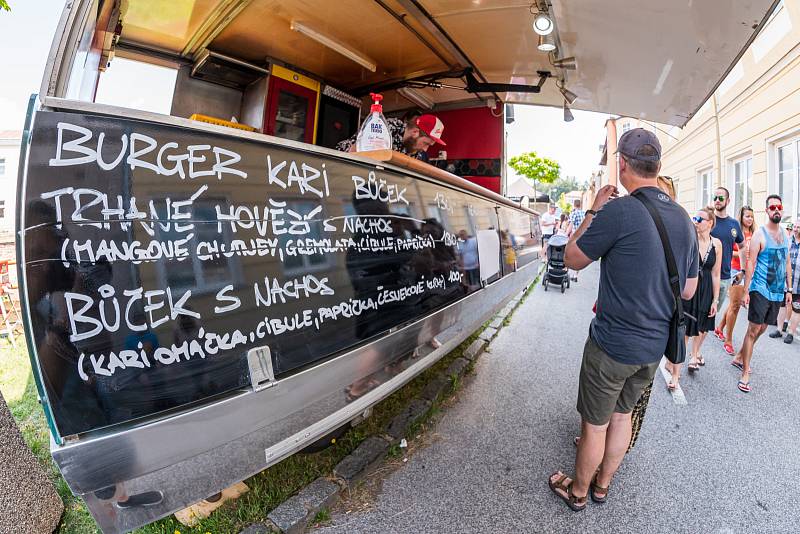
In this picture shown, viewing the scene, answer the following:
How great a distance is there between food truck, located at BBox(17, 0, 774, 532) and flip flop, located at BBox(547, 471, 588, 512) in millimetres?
1053

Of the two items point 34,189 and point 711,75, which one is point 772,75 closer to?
point 711,75

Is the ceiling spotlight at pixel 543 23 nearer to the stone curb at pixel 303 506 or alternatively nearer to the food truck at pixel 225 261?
the food truck at pixel 225 261

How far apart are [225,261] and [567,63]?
353cm

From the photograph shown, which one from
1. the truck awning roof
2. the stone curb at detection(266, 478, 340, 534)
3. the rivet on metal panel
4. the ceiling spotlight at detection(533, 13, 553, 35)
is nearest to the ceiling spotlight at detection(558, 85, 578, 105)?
the truck awning roof

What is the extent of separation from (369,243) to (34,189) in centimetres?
109

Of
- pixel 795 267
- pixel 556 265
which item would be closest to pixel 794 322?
pixel 795 267

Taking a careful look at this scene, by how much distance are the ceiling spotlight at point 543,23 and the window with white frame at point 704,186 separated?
10.3 m

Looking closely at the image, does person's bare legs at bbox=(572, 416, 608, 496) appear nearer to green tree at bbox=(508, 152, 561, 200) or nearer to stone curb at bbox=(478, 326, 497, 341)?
stone curb at bbox=(478, 326, 497, 341)

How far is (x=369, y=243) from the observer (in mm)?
1665

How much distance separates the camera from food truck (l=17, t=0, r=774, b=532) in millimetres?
896

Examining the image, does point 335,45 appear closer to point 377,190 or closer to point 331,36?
point 331,36

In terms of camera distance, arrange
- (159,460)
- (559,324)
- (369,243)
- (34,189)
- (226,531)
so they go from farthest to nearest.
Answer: (559,324) < (226,531) < (369,243) < (159,460) < (34,189)

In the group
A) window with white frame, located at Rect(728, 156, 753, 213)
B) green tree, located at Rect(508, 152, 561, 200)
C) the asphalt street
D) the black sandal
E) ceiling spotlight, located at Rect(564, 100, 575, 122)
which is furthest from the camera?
Result: green tree, located at Rect(508, 152, 561, 200)

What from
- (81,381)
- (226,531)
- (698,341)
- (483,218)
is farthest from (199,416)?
(698,341)
